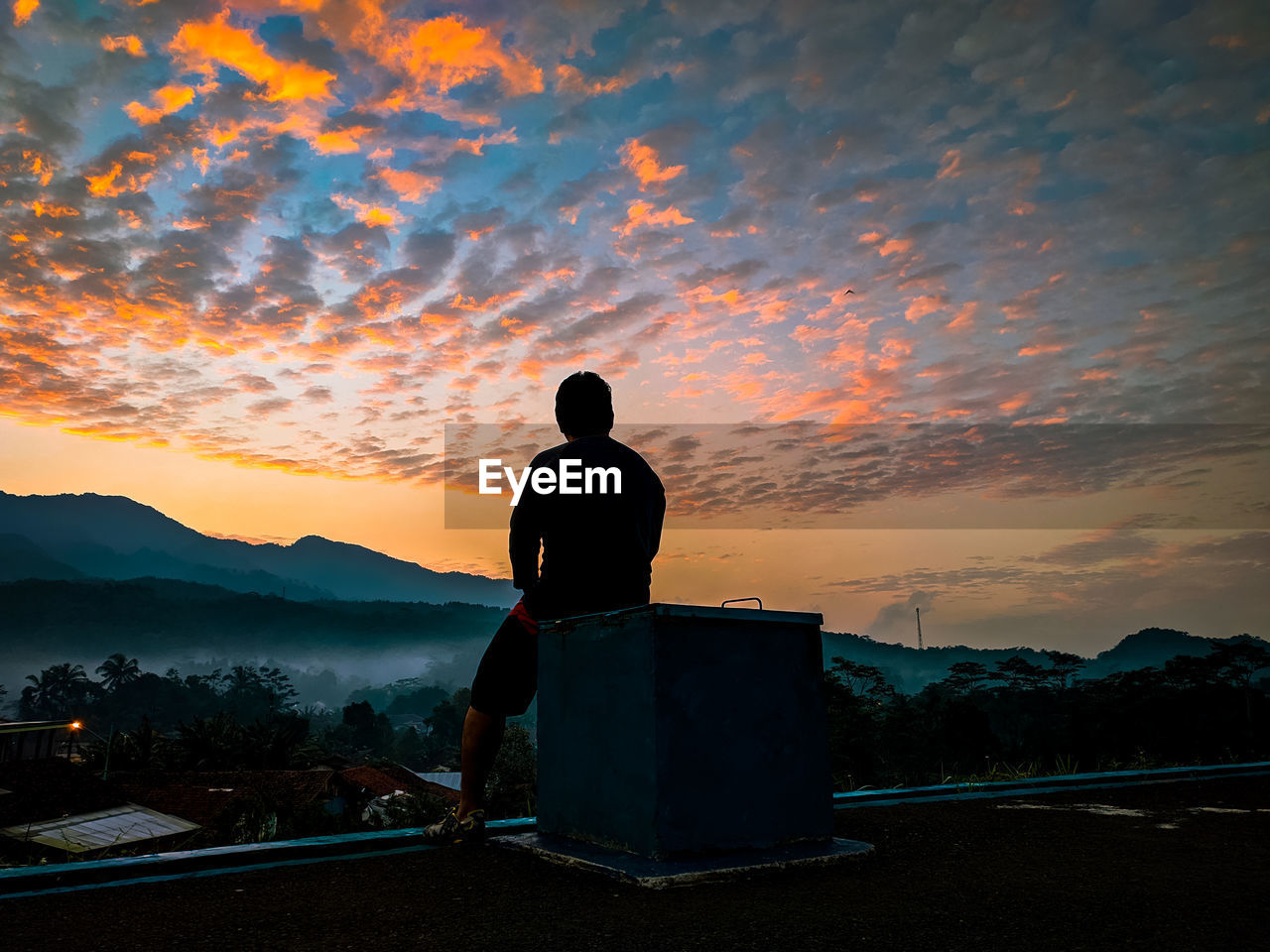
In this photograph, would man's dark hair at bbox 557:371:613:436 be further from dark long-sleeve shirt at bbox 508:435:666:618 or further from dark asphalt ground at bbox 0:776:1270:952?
dark asphalt ground at bbox 0:776:1270:952

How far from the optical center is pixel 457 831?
3154mm

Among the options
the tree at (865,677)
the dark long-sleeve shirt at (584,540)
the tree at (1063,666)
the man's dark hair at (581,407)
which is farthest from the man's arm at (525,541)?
the tree at (1063,666)

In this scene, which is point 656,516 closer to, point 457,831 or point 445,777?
point 457,831

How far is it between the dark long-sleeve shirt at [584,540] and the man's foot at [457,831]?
86 centimetres

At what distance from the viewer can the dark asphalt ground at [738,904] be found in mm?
1849

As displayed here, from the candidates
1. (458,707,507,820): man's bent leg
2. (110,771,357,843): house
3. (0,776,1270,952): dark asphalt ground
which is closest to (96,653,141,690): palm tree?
(110,771,357,843): house

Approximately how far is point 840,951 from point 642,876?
0.69 m

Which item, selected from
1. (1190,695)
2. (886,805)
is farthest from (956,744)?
(886,805)

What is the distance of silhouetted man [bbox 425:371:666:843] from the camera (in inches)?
133

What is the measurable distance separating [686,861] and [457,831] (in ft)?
3.76

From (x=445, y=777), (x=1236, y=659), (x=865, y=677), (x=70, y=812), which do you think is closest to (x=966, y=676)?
(x=865, y=677)

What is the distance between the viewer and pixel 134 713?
140250 mm

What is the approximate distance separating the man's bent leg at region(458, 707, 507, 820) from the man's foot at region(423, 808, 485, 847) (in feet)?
0.43

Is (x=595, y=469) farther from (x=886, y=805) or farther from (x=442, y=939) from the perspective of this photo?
(x=886, y=805)
